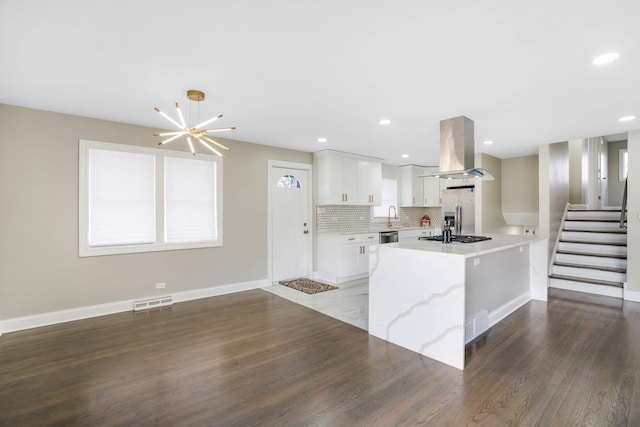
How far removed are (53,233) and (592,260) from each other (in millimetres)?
8017

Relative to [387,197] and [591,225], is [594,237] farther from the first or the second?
[387,197]

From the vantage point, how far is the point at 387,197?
752 cm

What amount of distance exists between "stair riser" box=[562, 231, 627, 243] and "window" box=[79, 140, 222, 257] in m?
6.47

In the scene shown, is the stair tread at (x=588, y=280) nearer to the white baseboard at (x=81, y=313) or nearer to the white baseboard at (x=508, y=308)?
the white baseboard at (x=508, y=308)

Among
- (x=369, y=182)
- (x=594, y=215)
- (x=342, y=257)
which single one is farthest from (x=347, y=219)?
(x=594, y=215)

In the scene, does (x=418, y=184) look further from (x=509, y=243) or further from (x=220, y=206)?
(x=220, y=206)

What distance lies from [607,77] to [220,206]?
15.6 feet

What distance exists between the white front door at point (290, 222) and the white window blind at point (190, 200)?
1.08m

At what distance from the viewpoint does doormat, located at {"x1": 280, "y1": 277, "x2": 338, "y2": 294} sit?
5.15 meters

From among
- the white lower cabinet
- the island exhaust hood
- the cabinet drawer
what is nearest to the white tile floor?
the white lower cabinet

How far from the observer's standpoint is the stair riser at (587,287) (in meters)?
4.70

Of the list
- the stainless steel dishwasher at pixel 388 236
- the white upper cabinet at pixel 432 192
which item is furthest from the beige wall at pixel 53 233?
the white upper cabinet at pixel 432 192

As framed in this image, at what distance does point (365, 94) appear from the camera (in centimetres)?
314

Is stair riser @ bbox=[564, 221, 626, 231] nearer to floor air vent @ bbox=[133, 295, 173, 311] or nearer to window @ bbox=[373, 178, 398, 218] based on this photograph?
window @ bbox=[373, 178, 398, 218]
